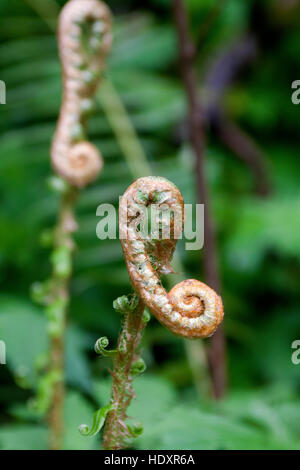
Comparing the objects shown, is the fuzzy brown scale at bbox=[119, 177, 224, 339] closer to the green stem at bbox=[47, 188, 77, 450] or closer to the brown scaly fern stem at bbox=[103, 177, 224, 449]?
the brown scaly fern stem at bbox=[103, 177, 224, 449]

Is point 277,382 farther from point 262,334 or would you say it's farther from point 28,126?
point 28,126

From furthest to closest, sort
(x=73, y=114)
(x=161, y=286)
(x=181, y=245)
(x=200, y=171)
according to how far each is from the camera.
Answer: (x=181, y=245) → (x=200, y=171) → (x=73, y=114) → (x=161, y=286)

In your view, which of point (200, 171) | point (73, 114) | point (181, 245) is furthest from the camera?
point (181, 245)

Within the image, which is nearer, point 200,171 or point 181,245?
point 200,171

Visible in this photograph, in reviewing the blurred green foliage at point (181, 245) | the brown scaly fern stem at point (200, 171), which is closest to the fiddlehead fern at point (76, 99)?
A: the blurred green foliage at point (181, 245)

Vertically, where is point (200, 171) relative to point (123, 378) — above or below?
above

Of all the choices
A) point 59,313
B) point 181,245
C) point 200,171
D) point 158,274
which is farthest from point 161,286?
point 181,245

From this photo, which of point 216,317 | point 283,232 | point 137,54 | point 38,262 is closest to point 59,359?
point 216,317

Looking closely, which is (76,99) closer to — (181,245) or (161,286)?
(161,286)
